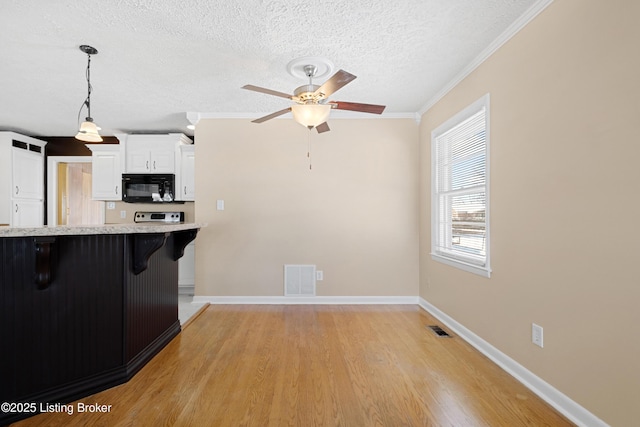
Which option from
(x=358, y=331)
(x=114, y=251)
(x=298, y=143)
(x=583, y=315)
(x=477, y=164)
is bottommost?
(x=358, y=331)

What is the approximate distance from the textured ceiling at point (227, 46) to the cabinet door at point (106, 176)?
114 cm

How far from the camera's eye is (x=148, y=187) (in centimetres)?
448

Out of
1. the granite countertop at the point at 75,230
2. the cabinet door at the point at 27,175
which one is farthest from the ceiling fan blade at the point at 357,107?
the cabinet door at the point at 27,175

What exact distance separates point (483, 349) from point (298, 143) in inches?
115

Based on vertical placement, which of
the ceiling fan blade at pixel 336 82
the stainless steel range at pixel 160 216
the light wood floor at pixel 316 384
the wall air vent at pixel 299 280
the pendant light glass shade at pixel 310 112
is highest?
the ceiling fan blade at pixel 336 82

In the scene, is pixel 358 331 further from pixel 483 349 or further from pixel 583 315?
pixel 583 315

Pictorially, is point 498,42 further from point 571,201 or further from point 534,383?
point 534,383

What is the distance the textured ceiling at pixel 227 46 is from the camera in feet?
6.42

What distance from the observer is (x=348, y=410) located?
68.5 inches

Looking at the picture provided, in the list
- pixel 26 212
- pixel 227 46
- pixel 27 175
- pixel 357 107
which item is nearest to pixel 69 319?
pixel 227 46

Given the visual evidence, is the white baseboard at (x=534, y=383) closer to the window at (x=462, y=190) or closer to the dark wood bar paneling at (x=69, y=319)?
the window at (x=462, y=190)

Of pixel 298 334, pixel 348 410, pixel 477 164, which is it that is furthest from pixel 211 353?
pixel 477 164

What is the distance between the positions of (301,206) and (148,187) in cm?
241

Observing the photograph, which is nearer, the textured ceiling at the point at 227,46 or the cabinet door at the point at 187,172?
the textured ceiling at the point at 227,46
